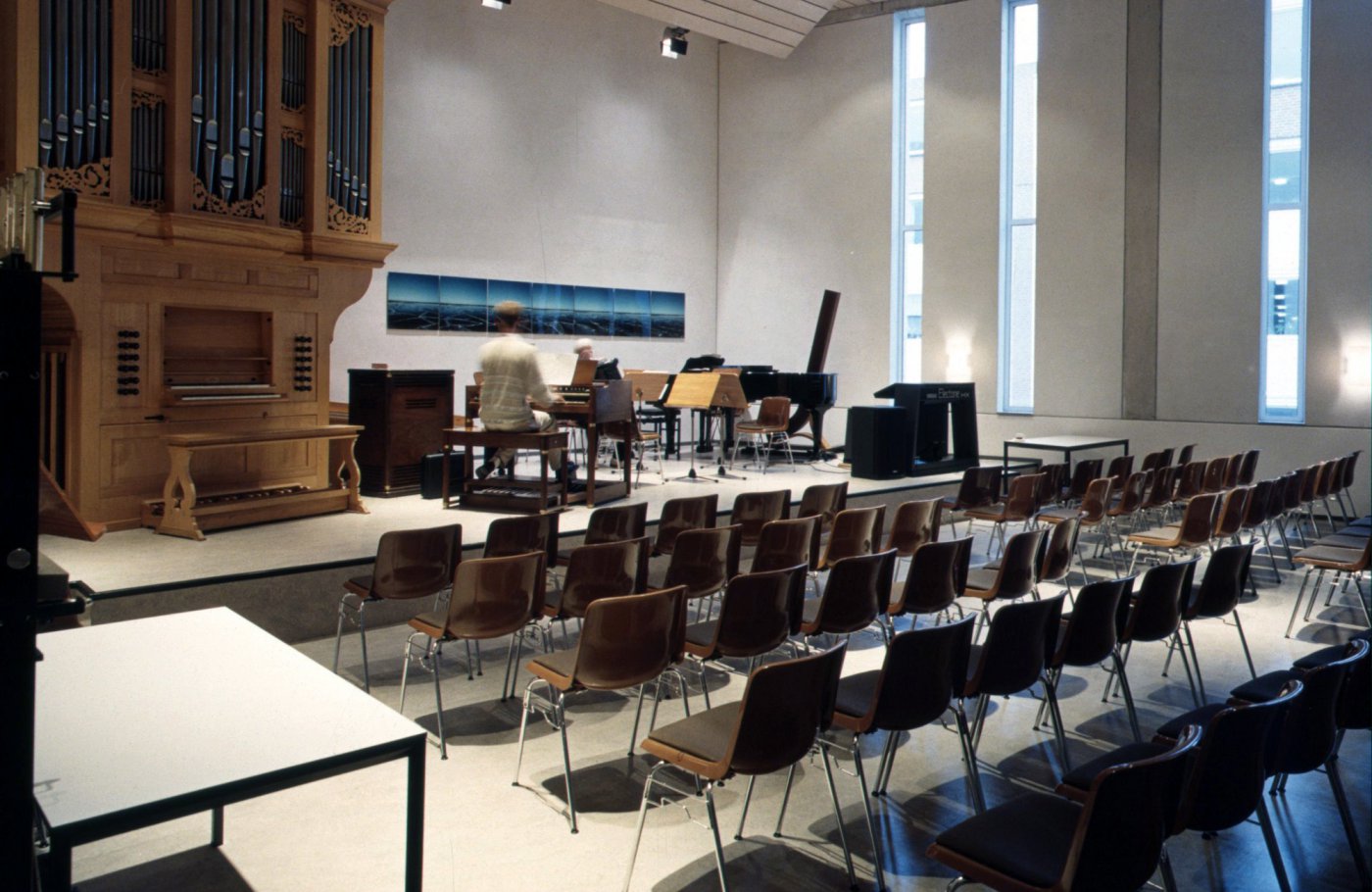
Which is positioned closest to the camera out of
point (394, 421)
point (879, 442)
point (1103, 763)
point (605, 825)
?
point (1103, 763)

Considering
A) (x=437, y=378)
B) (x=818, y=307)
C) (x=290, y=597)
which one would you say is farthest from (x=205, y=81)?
(x=818, y=307)

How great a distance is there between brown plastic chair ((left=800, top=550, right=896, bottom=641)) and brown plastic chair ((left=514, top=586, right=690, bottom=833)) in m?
0.86

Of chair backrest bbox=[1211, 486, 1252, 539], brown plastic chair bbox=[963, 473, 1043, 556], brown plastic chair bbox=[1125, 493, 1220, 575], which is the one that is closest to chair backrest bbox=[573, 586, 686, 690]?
brown plastic chair bbox=[1125, 493, 1220, 575]

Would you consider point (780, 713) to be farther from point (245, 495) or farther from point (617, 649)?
point (245, 495)

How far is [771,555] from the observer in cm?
532

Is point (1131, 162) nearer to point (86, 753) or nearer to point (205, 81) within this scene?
point (205, 81)

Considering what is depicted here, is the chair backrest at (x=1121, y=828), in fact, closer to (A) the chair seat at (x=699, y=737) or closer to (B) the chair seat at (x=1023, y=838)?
(B) the chair seat at (x=1023, y=838)

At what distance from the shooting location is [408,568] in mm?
4699

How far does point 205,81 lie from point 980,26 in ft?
31.7

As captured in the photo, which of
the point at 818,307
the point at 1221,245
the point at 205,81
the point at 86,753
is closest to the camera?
the point at 86,753

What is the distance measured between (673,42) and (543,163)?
2360 millimetres

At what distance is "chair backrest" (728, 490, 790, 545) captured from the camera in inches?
254

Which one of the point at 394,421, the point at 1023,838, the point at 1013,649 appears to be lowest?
the point at 1023,838

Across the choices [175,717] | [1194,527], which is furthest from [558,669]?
[1194,527]
